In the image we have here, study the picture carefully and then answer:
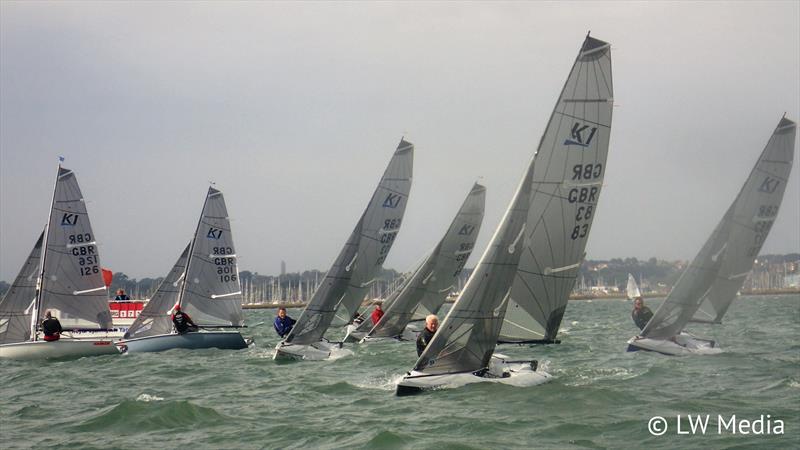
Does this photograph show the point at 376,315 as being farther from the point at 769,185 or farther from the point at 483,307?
the point at 483,307

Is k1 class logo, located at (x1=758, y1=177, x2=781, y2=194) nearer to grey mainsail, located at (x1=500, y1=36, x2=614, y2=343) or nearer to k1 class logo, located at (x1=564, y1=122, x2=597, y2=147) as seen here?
grey mainsail, located at (x1=500, y1=36, x2=614, y2=343)

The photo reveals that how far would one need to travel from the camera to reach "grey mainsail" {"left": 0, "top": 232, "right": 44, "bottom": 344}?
2806cm

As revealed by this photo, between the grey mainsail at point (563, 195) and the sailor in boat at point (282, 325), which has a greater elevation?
the grey mainsail at point (563, 195)

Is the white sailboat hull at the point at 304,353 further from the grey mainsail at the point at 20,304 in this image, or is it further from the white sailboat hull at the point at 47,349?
the grey mainsail at the point at 20,304

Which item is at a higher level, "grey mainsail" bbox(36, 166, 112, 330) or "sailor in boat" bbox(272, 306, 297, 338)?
"grey mainsail" bbox(36, 166, 112, 330)

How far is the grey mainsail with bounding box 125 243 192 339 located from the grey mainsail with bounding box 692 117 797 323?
689 inches

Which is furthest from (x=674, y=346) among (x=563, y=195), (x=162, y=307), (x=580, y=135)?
(x=162, y=307)

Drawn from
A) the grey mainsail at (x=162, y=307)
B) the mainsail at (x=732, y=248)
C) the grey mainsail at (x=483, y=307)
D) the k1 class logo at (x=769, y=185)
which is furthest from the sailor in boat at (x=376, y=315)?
the grey mainsail at (x=483, y=307)

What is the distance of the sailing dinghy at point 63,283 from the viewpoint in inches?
1112

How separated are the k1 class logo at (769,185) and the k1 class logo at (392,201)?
41.4 feet

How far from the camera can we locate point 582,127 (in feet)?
60.1

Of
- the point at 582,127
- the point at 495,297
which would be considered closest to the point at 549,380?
the point at 495,297

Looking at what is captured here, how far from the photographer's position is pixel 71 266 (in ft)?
95.7

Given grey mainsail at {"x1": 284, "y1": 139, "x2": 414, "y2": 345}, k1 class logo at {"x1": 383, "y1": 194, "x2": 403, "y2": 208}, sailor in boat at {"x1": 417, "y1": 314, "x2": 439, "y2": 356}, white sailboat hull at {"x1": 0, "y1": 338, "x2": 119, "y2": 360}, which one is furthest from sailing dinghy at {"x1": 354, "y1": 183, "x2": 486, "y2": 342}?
sailor in boat at {"x1": 417, "y1": 314, "x2": 439, "y2": 356}
